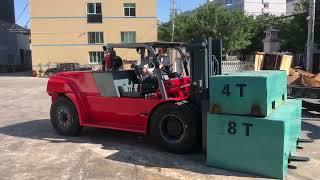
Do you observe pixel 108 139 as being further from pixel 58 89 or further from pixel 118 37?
pixel 118 37

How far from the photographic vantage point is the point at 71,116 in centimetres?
1025

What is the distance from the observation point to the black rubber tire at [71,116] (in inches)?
401

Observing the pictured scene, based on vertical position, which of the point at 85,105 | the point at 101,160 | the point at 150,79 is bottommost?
the point at 101,160

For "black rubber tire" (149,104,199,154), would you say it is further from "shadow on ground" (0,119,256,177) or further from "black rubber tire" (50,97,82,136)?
"black rubber tire" (50,97,82,136)

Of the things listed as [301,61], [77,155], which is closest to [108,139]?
[77,155]

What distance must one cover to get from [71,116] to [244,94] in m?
4.75

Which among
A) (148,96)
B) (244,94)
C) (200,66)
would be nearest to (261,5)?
(148,96)

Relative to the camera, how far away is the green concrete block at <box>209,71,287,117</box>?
679 centimetres

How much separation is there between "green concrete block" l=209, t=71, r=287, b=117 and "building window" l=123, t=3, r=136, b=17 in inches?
1720

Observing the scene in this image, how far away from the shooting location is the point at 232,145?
7.16 m

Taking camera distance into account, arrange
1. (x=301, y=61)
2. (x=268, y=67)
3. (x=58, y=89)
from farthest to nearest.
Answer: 1. (x=301, y=61)
2. (x=268, y=67)
3. (x=58, y=89)

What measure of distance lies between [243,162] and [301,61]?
29.2 metres

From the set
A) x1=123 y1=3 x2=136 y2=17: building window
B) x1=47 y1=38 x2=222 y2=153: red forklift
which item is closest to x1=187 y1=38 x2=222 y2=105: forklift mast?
x1=47 y1=38 x2=222 y2=153: red forklift

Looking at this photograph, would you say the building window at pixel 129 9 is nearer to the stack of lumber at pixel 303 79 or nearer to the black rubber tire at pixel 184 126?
the stack of lumber at pixel 303 79
